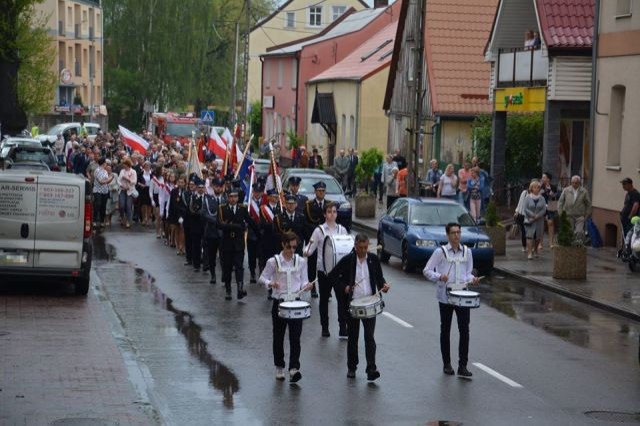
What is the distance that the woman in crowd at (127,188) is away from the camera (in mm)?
Answer: 32562

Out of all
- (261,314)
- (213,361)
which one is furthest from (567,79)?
(213,361)

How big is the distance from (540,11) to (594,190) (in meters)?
5.43

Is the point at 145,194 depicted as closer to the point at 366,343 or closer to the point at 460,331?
the point at 460,331

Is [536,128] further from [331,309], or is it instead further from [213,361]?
[213,361]

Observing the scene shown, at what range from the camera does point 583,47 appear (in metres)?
32.2

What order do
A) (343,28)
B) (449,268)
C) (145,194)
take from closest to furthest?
(449,268) < (145,194) < (343,28)

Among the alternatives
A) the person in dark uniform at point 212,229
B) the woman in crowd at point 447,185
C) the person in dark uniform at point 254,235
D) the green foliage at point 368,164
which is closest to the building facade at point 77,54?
the green foliage at point 368,164

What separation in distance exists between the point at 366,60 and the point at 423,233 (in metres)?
35.7

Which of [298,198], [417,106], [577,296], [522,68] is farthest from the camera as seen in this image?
[522,68]

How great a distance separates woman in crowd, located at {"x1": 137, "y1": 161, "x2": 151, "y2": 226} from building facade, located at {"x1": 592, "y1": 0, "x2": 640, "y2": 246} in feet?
36.7

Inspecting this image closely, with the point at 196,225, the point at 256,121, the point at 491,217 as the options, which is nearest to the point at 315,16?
the point at 256,121

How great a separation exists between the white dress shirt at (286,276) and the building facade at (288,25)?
77691mm

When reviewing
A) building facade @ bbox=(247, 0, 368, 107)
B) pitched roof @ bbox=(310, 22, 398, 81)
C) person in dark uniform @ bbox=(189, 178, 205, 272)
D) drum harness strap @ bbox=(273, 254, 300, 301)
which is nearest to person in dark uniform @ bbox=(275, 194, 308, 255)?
person in dark uniform @ bbox=(189, 178, 205, 272)

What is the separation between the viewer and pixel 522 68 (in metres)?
35.0
